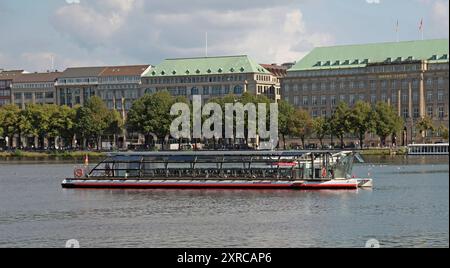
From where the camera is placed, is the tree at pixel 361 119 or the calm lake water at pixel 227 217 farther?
the tree at pixel 361 119

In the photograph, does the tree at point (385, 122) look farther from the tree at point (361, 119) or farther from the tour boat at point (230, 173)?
the tour boat at point (230, 173)

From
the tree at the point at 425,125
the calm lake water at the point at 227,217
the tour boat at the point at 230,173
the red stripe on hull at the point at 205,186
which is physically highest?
the tree at the point at 425,125

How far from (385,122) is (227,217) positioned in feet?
440

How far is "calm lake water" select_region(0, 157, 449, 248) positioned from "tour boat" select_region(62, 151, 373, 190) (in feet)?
8.64

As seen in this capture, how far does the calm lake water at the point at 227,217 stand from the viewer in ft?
164

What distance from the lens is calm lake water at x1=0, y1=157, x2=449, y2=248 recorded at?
50.1 m

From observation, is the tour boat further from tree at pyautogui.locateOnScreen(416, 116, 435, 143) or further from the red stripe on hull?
tree at pyautogui.locateOnScreen(416, 116, 435, 143)

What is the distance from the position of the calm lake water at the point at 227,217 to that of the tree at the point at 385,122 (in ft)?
322

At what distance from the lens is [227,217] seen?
61.9 m

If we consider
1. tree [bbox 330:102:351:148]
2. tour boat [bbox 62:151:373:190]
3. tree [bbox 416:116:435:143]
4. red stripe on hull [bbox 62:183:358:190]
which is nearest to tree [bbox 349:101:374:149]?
tree [bbox 330:102:351:148]

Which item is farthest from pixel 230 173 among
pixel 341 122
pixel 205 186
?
pixel 341 122

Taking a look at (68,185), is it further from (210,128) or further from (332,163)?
(210,128)

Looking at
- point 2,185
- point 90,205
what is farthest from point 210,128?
point 90,205

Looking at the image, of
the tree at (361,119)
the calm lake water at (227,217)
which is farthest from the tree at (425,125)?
the calm lake water at (227,217)
